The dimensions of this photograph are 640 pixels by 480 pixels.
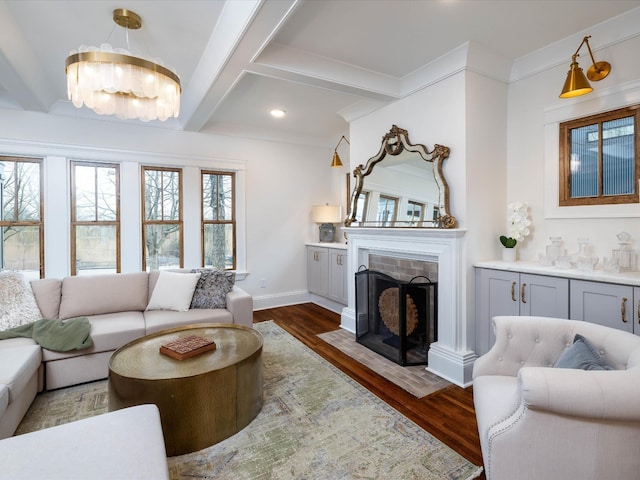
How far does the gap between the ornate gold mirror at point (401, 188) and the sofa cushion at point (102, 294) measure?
2361 mm

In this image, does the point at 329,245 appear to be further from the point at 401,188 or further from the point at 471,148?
the point at 471,148

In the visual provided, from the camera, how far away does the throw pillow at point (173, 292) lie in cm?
329

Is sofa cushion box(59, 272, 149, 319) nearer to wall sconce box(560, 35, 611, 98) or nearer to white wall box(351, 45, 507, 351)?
white wall box(351, 45, 507, 351)

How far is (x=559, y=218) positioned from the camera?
2709 millimetres

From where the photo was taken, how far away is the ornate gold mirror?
293 centimetres

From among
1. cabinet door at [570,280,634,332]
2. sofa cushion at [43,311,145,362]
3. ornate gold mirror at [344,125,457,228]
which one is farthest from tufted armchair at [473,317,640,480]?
sofa cushion at [43,311,145,362]

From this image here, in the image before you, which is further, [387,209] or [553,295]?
[387,209]

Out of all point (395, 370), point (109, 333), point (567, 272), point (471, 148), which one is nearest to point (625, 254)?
point (567, 272)

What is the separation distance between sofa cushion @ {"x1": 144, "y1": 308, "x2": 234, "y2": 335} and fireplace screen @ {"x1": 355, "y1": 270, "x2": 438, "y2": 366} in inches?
57.2

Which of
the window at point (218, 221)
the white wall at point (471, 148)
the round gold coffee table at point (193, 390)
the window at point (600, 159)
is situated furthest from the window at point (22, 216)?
the window at point (600, 159)

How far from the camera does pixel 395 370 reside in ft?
9.80

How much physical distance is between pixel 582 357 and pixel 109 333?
3.16m

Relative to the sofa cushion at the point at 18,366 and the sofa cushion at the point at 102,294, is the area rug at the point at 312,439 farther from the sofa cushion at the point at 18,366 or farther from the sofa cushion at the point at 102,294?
the sofa cushion at the point at 102,294

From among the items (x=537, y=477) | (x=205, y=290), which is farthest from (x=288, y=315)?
(x=537, y=477)
